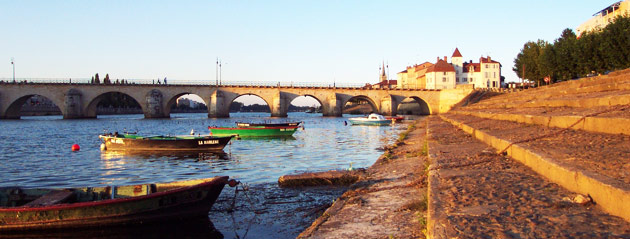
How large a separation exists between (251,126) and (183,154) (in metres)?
13.5

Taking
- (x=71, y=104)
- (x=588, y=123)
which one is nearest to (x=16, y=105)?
(x=71, y=104)

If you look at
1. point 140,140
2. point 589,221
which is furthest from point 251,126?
point 589,221

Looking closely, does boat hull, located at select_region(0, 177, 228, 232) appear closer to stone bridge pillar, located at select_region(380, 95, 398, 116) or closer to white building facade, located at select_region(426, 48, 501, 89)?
stone bridge pillar, located at select_region(380, 95, 398, 116)

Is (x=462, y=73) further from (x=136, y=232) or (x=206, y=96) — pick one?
Answer: (x=136, y=232)

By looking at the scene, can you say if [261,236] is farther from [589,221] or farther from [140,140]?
[140,140]

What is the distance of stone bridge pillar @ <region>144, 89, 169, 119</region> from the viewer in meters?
81.4

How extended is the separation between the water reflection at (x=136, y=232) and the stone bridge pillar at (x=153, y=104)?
77.8 metres

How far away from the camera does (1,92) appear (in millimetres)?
77062

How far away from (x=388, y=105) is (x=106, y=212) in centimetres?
7955

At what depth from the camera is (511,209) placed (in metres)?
4.18

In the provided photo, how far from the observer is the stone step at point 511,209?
338 centimetres

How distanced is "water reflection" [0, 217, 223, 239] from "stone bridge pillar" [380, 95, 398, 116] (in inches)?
3098

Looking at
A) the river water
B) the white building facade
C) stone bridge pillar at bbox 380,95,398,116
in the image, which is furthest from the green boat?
the white building facade

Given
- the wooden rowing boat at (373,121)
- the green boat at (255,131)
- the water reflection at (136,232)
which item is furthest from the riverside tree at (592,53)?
the water reflection at (136,232)
